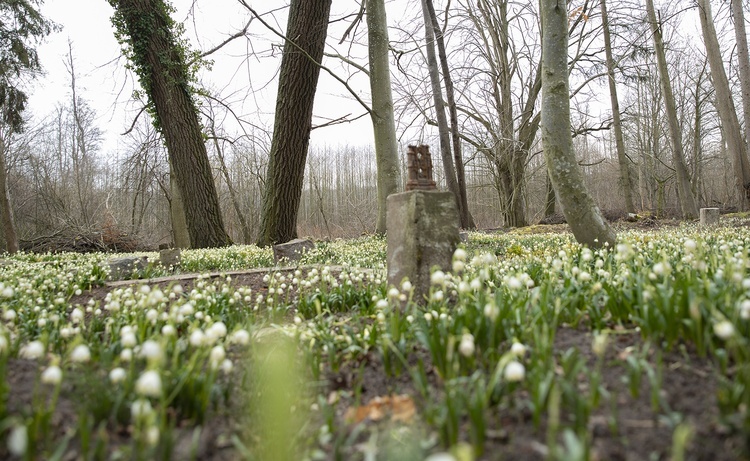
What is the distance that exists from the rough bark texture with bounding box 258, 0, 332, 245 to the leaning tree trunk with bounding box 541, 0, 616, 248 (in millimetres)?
5744

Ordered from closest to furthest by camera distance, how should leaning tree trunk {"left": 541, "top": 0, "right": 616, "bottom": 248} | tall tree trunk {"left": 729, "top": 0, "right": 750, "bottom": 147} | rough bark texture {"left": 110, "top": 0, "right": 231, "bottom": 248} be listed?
leaning tree trunk {"left": 541, "top": 0, "right": 616, "bottom": 248}
rough bark texture {"left": 110, "top": 0, "right": 231, "bottom": 248}
tall tree trunk {"left": 729, "top": 0, "right": 750, "bottom": 147}

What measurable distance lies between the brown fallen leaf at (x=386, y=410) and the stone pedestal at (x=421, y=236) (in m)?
1.78

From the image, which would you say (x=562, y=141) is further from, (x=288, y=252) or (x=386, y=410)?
(x=386, y=410)

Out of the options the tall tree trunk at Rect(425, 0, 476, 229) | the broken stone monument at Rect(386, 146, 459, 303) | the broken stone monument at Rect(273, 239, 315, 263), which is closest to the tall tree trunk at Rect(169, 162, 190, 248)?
the broken stone monument at Rect(273, 239, 315, 263)

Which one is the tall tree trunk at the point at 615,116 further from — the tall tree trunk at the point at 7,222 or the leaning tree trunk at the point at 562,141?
the tall tree trunk at the point at 7,222

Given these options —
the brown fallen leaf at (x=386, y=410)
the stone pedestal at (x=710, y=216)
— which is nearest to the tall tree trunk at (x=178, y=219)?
the brown fallen leaf at (x=386, y=410)

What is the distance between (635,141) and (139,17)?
29.9 m

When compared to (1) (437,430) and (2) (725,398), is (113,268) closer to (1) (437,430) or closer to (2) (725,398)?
(1) (437,430)

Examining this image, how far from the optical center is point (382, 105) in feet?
38.8

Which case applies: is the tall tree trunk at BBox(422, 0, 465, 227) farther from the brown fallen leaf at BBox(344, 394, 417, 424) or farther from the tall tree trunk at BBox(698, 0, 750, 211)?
the brown fallen leaf at BBox(344, 394, 417, 424)

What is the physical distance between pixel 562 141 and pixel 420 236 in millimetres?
3821

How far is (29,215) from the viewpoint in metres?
22.2

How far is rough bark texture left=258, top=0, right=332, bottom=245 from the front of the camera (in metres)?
10.3

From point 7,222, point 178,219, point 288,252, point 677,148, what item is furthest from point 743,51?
point 7,222
